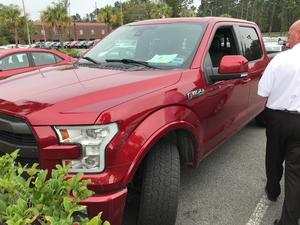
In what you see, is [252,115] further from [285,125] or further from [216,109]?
[285,125]

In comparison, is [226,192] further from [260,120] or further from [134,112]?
[260,120]

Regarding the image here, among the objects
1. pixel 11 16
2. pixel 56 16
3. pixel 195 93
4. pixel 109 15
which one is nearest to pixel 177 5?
pixel 109 15

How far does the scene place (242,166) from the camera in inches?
175

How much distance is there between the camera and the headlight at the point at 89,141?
7.34ft

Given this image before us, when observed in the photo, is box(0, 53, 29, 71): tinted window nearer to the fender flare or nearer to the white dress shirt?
the fender flare

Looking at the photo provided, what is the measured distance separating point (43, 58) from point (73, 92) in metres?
6.23

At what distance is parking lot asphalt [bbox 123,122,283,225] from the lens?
3.26m

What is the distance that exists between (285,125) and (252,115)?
206cm

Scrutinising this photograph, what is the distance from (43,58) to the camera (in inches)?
Result: 328

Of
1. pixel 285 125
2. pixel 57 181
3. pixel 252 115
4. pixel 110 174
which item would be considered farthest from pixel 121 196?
pixel 252 115

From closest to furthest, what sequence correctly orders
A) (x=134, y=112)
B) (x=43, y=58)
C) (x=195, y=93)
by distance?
(x=134, y=112) → (x=195, y=93) → (x=43, y=58)

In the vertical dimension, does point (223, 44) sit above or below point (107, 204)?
above

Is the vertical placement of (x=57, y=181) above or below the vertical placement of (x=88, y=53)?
below

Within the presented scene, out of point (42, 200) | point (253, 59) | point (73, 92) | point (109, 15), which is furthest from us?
point (109, 15)
